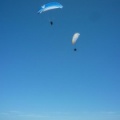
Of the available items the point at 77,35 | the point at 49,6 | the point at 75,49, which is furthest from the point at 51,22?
the point at 77,35

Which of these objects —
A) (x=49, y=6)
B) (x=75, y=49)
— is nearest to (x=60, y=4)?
(x=49, y=6)

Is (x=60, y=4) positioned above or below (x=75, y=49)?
above

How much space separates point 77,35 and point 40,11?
40.9 ft

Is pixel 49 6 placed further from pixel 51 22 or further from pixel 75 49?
pixel 75 49

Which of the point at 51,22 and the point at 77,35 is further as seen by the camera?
the point at 77,35

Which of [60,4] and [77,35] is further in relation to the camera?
[77,35]

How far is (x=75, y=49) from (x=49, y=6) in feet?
33.7

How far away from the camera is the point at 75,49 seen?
49.7 m

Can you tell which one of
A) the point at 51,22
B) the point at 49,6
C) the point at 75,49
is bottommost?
the point at 75,49

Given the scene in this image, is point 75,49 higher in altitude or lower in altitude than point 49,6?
lower

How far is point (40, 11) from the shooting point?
1976 inches

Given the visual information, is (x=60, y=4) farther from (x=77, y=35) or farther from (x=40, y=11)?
(x=77, y=35)

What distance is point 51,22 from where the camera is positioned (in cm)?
4894

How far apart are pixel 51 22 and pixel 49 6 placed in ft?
11.6
